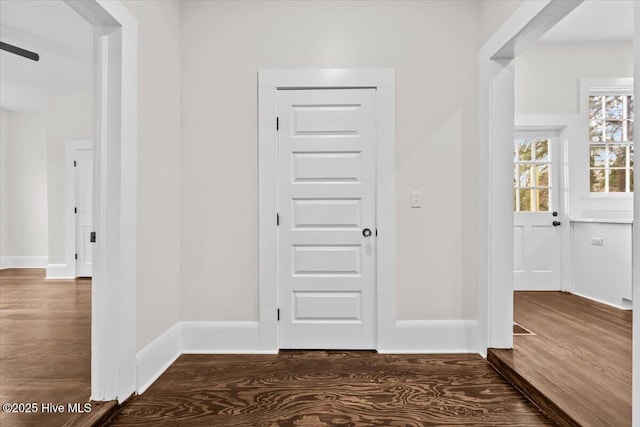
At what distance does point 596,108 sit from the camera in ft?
14.9

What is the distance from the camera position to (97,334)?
1.90 m

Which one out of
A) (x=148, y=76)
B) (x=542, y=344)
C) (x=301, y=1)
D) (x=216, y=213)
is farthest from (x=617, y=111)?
(x=148, y=76)

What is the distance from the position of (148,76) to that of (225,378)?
1.99 metres

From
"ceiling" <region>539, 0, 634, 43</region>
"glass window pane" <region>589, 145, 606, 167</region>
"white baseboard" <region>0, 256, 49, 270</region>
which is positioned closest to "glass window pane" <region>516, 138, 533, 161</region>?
"glass window pane" <region>589, 145, 606, 167</region>

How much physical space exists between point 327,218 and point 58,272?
17.2ft

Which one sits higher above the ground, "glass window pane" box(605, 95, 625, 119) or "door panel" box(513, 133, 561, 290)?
"glass window pane" box(605, 95, 625, 119)

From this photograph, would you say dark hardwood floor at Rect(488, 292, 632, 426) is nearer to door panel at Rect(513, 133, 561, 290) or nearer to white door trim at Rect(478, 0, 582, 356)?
white door trim at Rect(478, 0, 582, 356)

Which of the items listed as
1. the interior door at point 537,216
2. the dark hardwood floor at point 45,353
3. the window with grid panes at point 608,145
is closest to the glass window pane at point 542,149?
the interior door at point 537,216

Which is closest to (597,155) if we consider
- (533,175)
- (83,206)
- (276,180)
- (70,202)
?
(533,175)

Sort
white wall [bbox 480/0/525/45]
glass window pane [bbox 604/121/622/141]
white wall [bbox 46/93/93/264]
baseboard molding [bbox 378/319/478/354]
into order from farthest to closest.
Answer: white wall [bbox 46/93/93/264]
glass window pane [bbox 604/121/622/141]
baseboard molding [bbox 378/319/478/354]
white wall [bbox 480/0/525/45]

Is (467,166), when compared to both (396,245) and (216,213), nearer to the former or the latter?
(396,245)

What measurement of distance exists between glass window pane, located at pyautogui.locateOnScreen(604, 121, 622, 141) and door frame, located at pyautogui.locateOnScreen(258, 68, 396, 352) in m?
3.58

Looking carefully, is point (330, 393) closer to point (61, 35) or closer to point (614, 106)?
point (61, 35)

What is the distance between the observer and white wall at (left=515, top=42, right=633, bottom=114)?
444 centimetres
